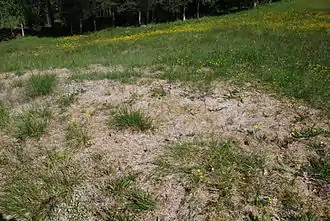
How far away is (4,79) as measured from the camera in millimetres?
7531

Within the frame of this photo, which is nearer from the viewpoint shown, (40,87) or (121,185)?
(121,185)

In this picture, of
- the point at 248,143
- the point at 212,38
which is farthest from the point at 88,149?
the point at 212,38

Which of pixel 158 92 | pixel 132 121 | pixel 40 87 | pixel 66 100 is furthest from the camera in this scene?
pixel 40 87

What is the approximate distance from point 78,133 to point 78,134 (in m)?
0.03

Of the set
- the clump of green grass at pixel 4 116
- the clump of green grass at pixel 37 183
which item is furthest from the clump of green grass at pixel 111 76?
the clump of green grass at pixel 37 183

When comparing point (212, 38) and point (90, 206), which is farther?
point (212, 38)

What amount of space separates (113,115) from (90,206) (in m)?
2.11

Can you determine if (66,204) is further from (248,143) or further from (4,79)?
(4,79)

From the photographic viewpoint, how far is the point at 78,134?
12.9ft

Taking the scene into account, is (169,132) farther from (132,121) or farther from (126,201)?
(126,201)

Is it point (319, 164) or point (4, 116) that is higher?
point (4, 116)

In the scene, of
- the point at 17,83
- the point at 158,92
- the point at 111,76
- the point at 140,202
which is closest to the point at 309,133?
the point at 140,202

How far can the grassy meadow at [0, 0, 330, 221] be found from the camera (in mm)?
2639

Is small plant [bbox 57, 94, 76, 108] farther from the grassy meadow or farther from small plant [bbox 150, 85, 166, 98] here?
small plant [bbox 150, 85, 166, 98]
